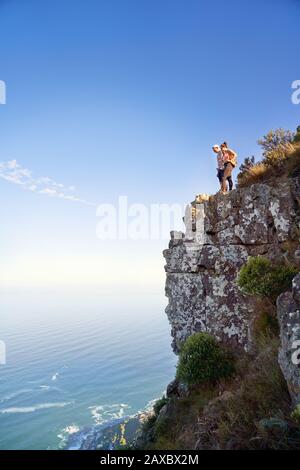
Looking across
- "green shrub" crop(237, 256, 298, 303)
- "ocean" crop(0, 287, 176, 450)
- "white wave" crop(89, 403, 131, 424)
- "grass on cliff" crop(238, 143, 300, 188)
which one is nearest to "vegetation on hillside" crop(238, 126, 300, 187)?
"grass on cliff" crop(238, 143, 300, 188)

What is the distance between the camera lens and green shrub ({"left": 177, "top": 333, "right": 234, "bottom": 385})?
9.91m

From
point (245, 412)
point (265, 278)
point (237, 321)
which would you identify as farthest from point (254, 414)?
point (237, 321)

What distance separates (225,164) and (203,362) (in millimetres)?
8821

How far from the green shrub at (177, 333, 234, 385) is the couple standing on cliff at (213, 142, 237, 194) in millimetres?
7025

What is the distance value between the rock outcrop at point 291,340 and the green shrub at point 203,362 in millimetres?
4701

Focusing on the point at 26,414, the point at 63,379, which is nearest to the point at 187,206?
the point at 26,414

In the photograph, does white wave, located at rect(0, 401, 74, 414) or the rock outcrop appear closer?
the rock outcrop

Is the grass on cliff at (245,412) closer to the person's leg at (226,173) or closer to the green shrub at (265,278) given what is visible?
the green shrub at (265,278)

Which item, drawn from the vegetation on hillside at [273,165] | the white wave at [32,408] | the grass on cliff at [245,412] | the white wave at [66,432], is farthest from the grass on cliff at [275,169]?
the white wave at [32,408]

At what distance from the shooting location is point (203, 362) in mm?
10195

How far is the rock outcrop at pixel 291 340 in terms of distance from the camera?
17.1 ft

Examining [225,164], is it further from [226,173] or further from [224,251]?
[224,251]

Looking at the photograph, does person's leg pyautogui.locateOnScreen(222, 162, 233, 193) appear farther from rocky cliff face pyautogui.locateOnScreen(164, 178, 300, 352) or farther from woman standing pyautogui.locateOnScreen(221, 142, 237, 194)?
rocky cliff face pyautogui.locateOnScreen(164, 178, 300, 352)

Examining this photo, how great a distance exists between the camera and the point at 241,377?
920cm
